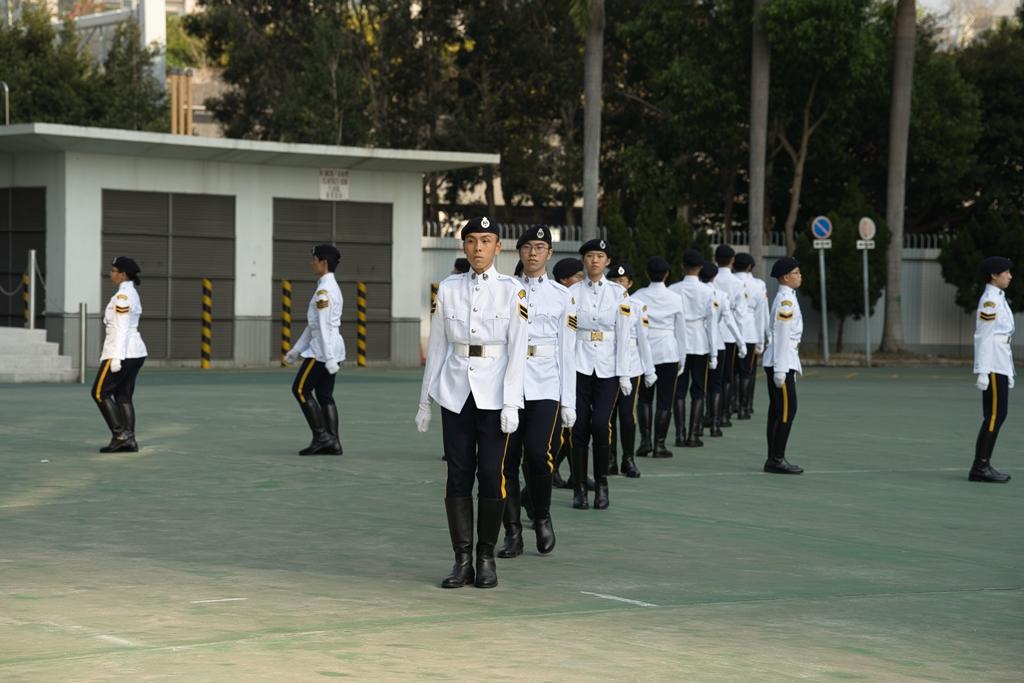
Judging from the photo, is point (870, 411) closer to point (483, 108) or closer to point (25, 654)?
point (25, 654)

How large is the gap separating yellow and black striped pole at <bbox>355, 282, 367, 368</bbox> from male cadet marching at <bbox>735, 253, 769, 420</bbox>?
1451 cm

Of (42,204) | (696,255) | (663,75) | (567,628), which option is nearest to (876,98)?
(663,75)

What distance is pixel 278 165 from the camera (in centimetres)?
3359

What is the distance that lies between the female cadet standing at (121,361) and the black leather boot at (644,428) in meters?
4.64

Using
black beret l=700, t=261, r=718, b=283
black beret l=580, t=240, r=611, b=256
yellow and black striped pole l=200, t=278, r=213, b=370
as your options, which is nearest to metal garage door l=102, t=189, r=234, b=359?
yellow and black striped pole l=200, t=278, r=213, b=370

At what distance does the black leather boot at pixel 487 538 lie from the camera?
870 centimetres

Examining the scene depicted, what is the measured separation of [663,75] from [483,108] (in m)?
8.56

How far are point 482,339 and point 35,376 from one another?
1909cm

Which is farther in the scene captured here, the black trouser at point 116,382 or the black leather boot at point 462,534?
the black trouser at point 116,382

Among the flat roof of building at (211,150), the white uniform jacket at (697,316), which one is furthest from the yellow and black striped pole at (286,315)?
the white uniform jacket at (697,316)

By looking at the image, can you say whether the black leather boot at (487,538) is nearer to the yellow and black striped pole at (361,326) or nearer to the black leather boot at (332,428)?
the black leather boot at (332,428)

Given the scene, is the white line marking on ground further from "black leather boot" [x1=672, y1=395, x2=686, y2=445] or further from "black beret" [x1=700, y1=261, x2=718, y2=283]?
"black beret" [x1=700, y1=261, x2=718, y2=283]

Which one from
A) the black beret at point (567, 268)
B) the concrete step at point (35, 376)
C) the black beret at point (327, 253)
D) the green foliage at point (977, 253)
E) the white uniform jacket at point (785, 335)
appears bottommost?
the concrete step at point (35, 376)

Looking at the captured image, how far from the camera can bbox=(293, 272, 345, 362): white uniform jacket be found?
49.2ft
